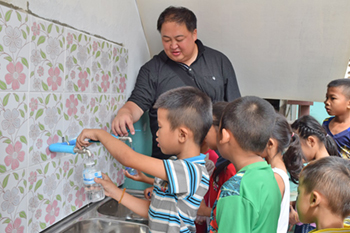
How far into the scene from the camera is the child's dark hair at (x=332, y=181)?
0.92 m

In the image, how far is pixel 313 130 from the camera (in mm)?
1759

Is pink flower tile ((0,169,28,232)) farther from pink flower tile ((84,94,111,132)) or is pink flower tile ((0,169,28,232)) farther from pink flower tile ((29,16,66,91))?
pink flower tile ((84,94,111,132))

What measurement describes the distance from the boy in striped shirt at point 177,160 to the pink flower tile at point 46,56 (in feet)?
0.84

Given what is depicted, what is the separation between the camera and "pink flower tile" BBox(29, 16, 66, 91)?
1118mm

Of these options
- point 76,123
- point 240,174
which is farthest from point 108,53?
point 240,174

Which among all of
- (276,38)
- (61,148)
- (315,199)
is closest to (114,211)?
(61,148)

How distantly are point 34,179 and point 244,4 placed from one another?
146cm

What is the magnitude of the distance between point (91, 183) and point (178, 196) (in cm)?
36

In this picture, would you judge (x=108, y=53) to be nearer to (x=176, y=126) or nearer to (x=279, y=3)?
(x=176, y=126)

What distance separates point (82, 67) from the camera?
54.6 inches

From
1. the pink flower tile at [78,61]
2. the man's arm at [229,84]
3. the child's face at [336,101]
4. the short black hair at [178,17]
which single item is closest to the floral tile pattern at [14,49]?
the pink flower tile at [78,61]

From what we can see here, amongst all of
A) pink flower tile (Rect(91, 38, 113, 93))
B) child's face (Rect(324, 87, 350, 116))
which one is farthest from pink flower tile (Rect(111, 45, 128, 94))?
child's face (Rect(324, 87, 350, 116))

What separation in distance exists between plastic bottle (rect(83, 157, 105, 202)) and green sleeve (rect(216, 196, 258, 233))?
518mm

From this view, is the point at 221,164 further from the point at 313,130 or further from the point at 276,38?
the point at 276,38
